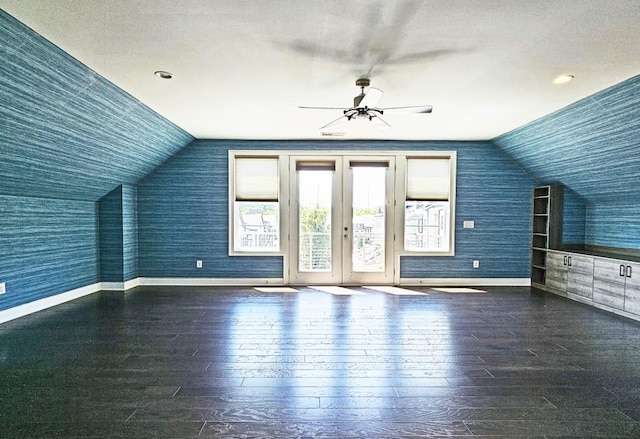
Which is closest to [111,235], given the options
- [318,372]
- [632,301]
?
[318,372]

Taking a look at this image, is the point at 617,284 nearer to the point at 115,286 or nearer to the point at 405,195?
the point at 405,195

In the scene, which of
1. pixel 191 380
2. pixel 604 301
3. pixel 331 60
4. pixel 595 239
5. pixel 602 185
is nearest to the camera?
pixel 191 380

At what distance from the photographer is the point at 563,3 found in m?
2.36

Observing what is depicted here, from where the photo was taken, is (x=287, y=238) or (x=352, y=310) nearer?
(x=352, y=310)

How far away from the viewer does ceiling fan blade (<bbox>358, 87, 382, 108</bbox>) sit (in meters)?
3.37

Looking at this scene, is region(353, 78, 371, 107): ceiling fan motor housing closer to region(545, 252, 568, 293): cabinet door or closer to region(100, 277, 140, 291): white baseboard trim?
region(545, 252, 568, 293): cabinet door

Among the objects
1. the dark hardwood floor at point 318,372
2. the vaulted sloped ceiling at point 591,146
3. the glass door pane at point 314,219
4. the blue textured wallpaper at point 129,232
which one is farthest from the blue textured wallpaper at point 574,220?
the blue textured wallpaper at point 129,232

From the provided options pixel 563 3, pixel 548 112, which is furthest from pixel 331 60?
pixel 548 112

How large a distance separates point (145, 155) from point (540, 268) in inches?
261

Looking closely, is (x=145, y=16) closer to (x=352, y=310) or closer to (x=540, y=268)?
(x=352, y=310)

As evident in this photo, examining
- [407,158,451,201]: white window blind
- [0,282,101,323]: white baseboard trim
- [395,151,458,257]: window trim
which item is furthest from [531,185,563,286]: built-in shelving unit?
[0,282,101,323]: white baseboard trim

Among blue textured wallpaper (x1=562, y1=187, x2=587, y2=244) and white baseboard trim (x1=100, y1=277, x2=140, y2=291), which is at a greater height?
blue textured wallpaper (x1=562, y1=187, x2=587, y2=244)

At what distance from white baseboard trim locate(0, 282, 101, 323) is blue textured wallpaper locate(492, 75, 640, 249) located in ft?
22.7

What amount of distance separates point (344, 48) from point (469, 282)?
198 inches
